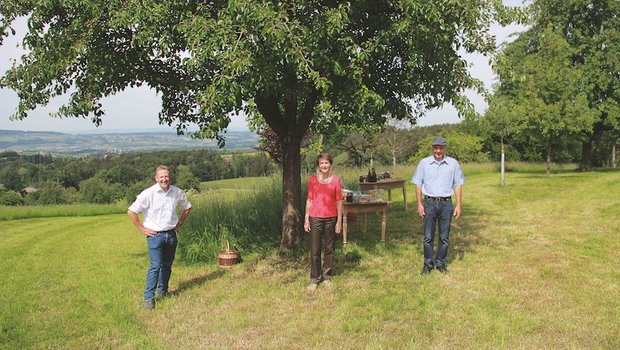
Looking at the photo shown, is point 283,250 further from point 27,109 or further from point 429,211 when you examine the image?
point 27,109

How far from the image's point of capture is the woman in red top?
21.7 ft

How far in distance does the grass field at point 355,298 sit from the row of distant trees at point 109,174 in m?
4.52

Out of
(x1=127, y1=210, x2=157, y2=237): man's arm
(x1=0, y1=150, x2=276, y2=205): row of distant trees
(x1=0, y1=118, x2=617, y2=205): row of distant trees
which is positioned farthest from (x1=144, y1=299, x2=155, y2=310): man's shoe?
(x1=0, y1=150, x2=276, y2=205): row of distant trees

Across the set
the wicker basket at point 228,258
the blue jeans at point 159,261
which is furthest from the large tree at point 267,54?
the blue jeans at point 159,261

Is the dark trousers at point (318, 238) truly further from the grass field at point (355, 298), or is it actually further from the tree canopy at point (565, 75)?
the tree canopy at point (565, 75)

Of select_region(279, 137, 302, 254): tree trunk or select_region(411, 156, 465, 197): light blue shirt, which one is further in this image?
select_region(279, 137, 302, 254): tree trunk

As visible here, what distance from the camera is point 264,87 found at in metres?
6.61

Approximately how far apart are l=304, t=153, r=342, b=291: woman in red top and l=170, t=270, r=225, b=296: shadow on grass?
1654mm

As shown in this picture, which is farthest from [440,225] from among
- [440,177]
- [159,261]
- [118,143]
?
[118,143]

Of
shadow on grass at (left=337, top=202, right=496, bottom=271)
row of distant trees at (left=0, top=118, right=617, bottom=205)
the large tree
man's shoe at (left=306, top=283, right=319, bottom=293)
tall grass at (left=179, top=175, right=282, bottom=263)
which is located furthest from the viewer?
row of distant trees at (left=0, top=118, right=617, bottom=205)

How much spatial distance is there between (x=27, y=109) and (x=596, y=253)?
9.24 meters

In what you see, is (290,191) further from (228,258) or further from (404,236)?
(404,236)

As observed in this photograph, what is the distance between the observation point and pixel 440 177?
7133 mm

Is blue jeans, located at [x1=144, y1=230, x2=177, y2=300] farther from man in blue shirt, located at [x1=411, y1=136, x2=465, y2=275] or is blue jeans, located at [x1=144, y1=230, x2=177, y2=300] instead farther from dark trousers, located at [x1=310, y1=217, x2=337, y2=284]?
man in blue shirt, located at [x1=411, y1=136, x2=465, y2=275]
